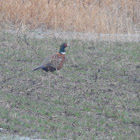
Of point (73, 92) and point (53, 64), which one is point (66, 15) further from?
point (73, 92)

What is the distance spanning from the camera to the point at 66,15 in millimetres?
13367

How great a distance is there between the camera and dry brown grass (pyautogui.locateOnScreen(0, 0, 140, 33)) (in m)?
13.1

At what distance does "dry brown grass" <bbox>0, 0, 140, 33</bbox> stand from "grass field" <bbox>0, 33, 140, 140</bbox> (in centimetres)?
151

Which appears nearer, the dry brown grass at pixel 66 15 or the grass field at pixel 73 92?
the grass field at pixel 73 92

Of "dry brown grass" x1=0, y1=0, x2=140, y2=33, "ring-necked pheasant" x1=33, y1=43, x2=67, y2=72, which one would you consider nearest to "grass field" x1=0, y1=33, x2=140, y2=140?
"ring-necked pheasant" x1=33, y1=43, x2=67, y2=72

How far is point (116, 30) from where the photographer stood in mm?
13062

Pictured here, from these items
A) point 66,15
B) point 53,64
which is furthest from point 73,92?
point 66,15

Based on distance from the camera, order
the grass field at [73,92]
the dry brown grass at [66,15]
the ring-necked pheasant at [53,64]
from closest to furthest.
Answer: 1. the grass field at [73,92]
2. the ring-necked pheasant at [53,64]
3. the dry brown grass at [66,15]

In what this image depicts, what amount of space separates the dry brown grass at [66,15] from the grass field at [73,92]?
4.96ft

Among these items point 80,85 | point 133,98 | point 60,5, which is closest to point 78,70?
point 80,85

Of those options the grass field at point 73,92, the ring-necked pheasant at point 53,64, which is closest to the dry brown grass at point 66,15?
the grass field at point 73,92

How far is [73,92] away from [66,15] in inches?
233

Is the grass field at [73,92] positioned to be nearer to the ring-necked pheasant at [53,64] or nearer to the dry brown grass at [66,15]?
the ring-necked pheasant at [53,64]

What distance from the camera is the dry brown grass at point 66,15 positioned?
42.9ft
